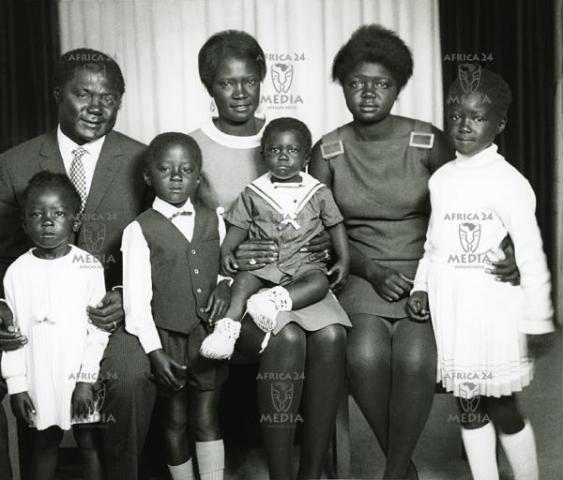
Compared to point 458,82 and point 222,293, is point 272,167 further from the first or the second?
point 458,82

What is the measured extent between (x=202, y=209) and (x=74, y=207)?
37 cm

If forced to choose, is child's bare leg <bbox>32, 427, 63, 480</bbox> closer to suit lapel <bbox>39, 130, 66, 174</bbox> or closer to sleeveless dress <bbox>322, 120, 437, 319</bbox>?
suit lapel <bbox>39, 130, 66, 174</bbox>

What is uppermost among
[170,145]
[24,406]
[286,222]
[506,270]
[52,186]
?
[170,145]

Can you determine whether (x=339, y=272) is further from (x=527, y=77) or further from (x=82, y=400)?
(x=527, y=77)

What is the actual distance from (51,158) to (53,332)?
0.58 meters

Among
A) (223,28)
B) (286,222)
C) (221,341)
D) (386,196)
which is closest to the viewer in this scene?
(221,341)

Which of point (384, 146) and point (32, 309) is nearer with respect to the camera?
point (32, 309)

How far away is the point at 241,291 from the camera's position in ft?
6.68

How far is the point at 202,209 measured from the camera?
2.12m

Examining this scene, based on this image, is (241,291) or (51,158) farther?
(51,158)

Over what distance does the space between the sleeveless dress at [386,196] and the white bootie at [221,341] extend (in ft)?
1.34

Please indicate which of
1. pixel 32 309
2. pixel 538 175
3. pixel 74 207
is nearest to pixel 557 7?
pixel 538 175

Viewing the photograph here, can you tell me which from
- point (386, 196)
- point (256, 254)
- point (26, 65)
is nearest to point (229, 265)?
point (256, 254)

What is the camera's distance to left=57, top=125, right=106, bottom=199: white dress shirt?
2.20 metres
